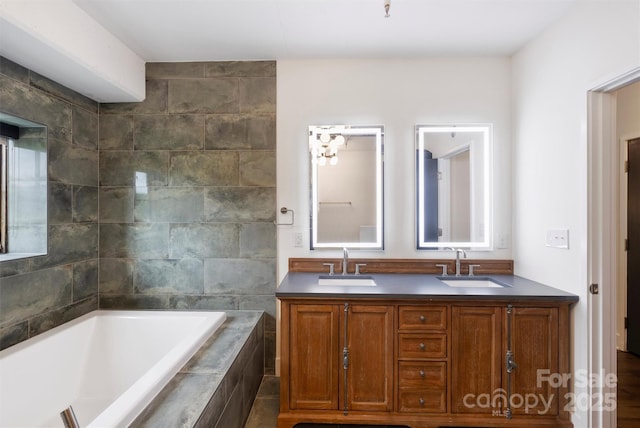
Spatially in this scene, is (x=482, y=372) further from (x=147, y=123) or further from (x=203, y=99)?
(x=147, y=123)

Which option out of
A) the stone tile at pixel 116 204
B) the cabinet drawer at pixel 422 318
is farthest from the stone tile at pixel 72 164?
the cabinet drawer at pixel 422 318

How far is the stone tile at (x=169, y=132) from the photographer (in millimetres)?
2445

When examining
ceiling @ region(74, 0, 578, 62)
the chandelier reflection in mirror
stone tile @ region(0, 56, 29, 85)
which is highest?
ceiling @ region(74, 0, 578, 62)

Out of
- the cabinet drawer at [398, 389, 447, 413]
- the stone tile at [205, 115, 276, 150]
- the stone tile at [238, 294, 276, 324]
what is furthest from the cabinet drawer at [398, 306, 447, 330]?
the stone tile at [205, 115, 276, 150]

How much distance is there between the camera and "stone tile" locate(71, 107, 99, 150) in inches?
87.4

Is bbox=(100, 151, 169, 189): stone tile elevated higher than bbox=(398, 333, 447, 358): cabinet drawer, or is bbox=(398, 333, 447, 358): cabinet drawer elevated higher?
bbox=(100, 151, 169, 189): stone tile

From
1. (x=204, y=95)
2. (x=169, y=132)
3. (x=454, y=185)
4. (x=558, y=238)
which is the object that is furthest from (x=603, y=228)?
(x=169, y=132)

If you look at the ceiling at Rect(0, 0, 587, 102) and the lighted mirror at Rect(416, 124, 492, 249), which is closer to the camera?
the ceiling at Rect(0, 0, 587, 102)

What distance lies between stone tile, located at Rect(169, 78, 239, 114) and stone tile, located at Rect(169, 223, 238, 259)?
921mm

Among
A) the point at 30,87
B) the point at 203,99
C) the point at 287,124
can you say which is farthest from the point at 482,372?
the point at 30,87

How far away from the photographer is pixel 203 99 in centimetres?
245

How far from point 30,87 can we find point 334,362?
2474 millimetres

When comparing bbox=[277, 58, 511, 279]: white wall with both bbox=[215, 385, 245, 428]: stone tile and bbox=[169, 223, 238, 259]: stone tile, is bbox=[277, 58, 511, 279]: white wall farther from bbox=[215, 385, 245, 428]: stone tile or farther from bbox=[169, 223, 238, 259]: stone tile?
bbox=[215, 385, 245, 428]: stone tile

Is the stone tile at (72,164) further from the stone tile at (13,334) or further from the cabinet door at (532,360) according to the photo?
the cabinet door at (532,360)
